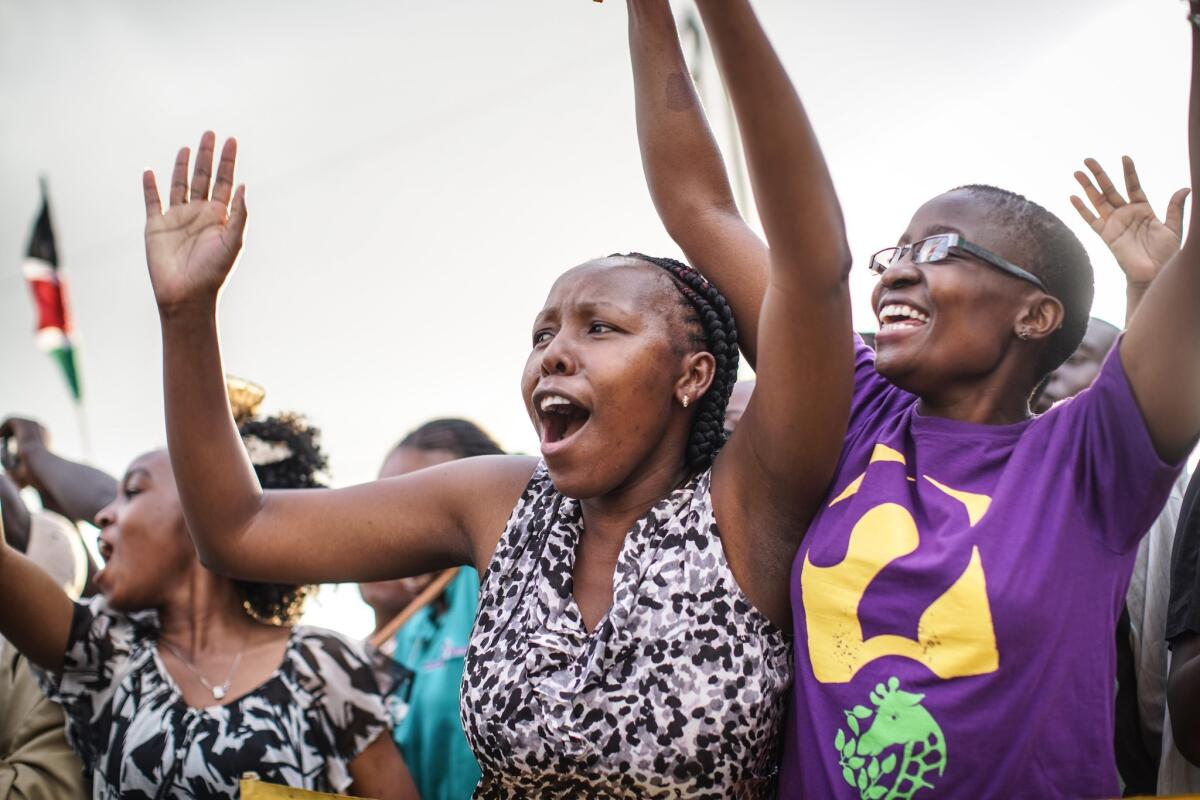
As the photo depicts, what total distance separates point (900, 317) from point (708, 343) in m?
0.38

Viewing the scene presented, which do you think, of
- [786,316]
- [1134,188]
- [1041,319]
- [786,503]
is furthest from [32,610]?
[1134,188]

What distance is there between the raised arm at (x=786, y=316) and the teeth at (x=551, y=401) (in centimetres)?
34

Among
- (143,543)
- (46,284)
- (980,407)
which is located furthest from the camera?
(46,284)

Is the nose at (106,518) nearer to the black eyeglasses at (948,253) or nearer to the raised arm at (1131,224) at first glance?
the black eyeglasses at (948,253)

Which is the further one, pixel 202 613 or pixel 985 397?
pixel 202 613

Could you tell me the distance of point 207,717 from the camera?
10.4 feet

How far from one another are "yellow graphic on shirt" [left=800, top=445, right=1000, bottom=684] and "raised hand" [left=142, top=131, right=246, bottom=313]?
1.33 m

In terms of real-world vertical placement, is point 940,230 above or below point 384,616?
above

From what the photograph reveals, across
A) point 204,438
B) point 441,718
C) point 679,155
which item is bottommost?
point 441,718

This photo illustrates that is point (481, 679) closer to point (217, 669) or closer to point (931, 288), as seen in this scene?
point (931, 288)

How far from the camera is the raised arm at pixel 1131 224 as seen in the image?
8.38ft

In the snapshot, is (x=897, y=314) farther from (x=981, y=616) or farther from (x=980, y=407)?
(x=981, y=616)

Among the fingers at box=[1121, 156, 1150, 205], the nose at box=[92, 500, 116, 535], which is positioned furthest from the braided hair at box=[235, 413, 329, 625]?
the fingers at box=[1121, 156, 1150, 205]

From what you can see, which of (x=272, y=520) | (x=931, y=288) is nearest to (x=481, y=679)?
(x=272, y=520)
